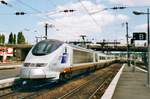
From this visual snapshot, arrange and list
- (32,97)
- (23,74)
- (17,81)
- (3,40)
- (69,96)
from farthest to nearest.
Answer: (3,40) < (17,81) < (23,74) < (69,96) < (32,97)

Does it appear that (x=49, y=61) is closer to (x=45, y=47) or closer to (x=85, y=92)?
(x=45, y=47)

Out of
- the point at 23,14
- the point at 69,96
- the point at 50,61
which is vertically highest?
the point at 23,14

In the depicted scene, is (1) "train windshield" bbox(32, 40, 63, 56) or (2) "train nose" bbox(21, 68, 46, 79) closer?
(2) "train nose" bbox(21, 68, 46, 79)

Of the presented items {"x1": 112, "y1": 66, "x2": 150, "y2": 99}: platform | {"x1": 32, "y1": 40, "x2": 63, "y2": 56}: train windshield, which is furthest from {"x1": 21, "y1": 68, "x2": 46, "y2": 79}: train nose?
{"x1": 112, "y1": 66, "x2": 150, "y2": 99}: platform

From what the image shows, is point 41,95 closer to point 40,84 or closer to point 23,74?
point 23,74

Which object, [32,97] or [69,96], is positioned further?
[69,96]

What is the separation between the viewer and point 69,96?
730 inches

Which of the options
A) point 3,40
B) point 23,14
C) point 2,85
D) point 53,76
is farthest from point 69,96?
point 3,40

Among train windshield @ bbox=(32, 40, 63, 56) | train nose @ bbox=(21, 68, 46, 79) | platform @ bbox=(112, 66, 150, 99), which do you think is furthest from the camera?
train windshield @ bbox=(32, 40, 63, 56)

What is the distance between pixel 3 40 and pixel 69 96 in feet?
519

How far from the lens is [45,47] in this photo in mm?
22125

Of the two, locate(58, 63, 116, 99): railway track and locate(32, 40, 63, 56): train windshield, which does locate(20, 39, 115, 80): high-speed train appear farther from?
locate(58, 63, 116, 99): railway track

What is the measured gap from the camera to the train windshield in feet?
71.3

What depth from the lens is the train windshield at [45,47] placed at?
2174 cm
